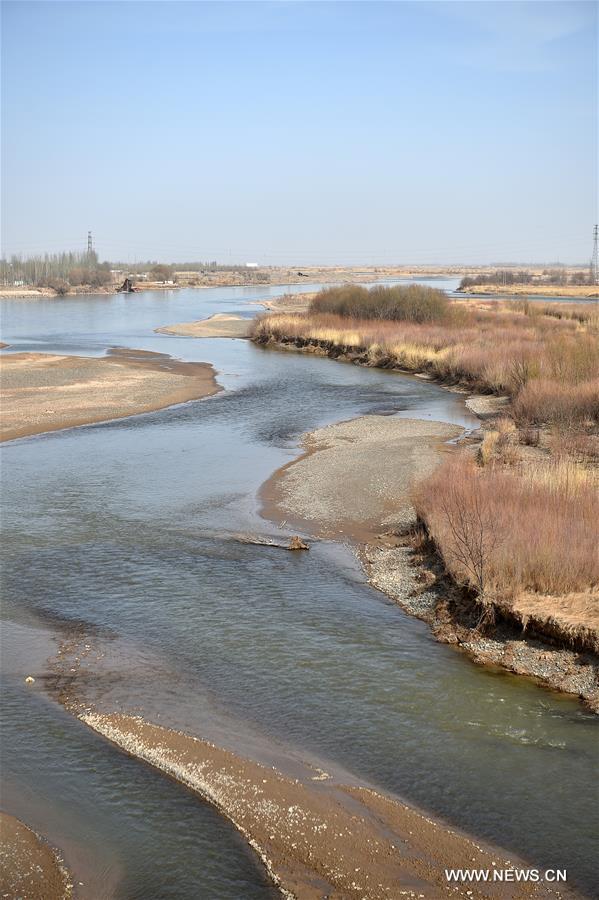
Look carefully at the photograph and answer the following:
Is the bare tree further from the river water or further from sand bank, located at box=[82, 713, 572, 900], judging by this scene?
sand bank, located at box=[82, 713, 572, 900]

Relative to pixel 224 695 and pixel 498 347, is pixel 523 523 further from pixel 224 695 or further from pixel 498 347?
pixel 498 347

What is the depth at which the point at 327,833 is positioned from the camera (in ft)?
22.6

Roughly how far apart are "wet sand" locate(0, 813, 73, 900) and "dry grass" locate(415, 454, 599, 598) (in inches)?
237

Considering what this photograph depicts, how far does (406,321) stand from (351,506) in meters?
34.3

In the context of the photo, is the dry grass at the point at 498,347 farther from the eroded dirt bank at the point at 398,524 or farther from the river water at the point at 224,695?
the river water at the point at 224,695

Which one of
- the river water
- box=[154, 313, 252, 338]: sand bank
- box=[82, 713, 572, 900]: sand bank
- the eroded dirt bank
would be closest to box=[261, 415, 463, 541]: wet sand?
the eroded dirt bank

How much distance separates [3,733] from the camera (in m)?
8.37

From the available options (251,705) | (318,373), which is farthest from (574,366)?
(251,705)

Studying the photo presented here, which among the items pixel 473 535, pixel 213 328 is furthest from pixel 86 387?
pixel 213 328

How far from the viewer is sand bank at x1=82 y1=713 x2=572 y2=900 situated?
6.30 metres

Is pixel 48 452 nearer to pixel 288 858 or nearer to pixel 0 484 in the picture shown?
pixel 0 484

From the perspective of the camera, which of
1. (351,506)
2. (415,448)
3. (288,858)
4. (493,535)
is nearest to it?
(288,858)

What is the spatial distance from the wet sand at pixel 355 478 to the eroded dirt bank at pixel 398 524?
2 centimetres

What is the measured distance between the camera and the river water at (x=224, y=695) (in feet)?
22.7
